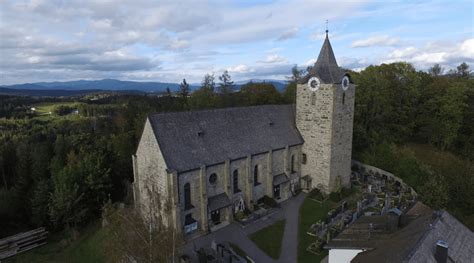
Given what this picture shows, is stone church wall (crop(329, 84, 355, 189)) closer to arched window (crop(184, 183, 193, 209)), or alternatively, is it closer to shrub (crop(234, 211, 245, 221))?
Answer: shrub (crop(234, 211, 245, 221))

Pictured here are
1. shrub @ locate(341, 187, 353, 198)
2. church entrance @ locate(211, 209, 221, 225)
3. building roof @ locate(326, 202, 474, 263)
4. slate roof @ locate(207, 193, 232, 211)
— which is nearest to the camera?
building roof @ locate(326, 202, 474, 263)

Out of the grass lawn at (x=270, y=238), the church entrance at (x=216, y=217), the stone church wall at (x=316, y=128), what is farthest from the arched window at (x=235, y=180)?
the stone church wall at (x=316, y=128)

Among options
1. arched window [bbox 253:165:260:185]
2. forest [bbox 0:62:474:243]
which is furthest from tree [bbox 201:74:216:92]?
arched window [bbox 253:165:260:185]

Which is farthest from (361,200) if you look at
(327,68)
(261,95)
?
(261,95)

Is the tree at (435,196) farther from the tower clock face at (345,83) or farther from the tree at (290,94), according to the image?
the tree at (290,94)

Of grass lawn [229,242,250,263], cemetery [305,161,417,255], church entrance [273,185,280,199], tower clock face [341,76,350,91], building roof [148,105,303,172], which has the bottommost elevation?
grass lawn [229,242,250,263]

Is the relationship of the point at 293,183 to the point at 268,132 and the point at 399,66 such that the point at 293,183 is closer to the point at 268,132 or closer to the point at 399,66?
the point at 268,132
